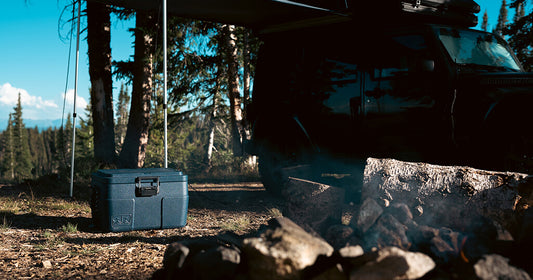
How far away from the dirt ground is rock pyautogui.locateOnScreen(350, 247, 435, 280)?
6.03ft

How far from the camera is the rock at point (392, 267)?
82.6 inches

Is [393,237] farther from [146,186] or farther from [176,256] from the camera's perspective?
[146,186]

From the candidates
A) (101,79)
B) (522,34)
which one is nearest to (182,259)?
(101,79)

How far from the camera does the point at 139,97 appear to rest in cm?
1054

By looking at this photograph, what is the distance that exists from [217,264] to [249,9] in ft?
16.7

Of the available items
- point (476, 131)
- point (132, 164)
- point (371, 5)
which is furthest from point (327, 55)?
point (132, 164)

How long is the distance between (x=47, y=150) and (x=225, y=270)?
443ft

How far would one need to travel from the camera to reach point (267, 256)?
219 centimetres

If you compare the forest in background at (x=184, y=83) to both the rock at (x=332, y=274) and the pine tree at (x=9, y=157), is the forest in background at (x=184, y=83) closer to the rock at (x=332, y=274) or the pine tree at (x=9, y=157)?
the rock at (x=332, y=274)

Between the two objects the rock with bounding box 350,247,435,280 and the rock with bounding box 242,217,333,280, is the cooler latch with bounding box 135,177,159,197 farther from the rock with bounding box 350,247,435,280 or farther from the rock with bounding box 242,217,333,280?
the rock with bounding box 350,247,435,280

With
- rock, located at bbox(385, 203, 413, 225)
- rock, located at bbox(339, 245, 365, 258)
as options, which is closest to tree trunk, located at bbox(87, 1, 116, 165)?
rock, located at bbox(385, 203, 413, 225)

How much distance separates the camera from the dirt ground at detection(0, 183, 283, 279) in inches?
138

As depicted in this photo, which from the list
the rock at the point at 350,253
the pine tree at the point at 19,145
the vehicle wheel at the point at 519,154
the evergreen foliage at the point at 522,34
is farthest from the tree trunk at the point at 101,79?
the pine tree at the point at 19,145

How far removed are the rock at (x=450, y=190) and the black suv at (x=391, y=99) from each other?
57.3 inches
